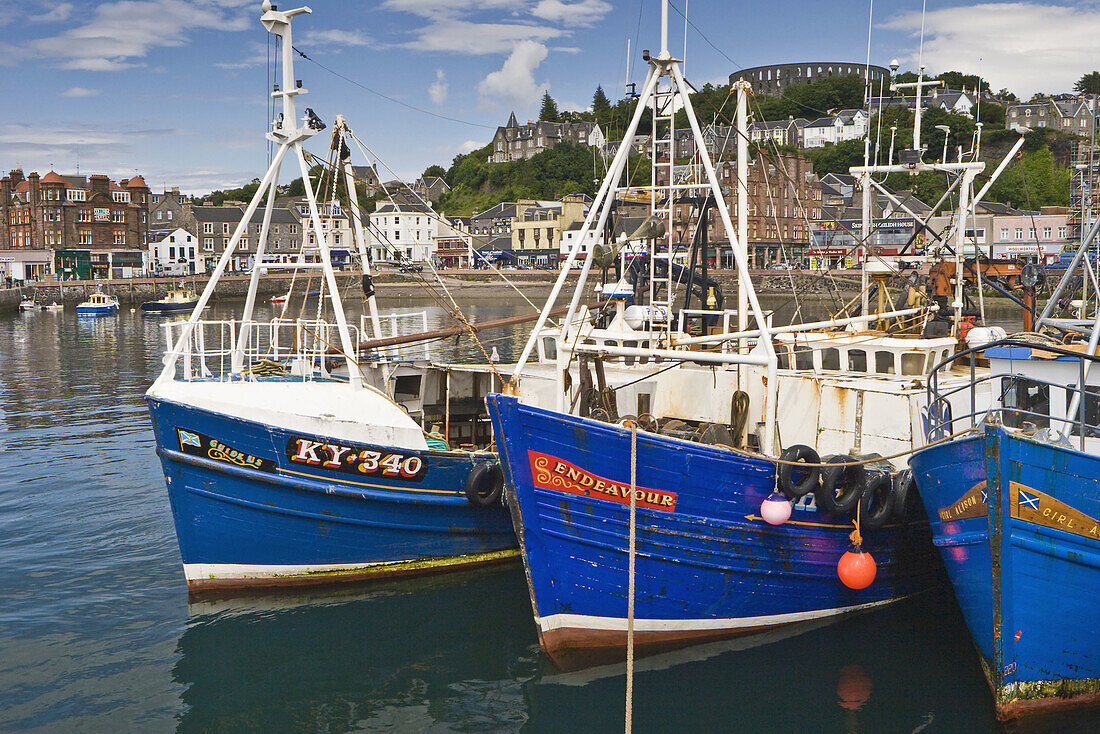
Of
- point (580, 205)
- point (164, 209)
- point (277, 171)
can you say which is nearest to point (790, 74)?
Result: point (580, 205)

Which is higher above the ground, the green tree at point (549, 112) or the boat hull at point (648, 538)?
the green tree at point (549, 112)

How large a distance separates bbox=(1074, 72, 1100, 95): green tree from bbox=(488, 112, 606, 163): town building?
73.1 m

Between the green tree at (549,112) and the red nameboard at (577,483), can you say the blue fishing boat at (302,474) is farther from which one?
the green tree at (549,112)

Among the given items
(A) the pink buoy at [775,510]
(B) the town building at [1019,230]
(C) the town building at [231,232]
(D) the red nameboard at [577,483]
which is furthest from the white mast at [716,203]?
(C) the town building at [231,232]

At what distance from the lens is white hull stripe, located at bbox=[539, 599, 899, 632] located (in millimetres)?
11273

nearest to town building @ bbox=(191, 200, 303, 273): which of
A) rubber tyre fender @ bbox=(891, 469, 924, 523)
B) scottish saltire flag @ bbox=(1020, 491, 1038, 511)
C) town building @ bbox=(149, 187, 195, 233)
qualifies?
town building @ bbox=(149, 187, 195, 233)

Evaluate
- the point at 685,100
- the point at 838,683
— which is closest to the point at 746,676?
the point at 838,683

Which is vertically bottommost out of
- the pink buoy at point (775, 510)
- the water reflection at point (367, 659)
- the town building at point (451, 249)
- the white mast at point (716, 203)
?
the water reflection at point (367, 659)

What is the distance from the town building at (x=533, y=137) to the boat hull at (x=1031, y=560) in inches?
5620

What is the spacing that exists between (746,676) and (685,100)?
24.5 ft

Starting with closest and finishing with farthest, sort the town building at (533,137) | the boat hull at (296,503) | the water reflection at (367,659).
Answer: the water reflection at (367,659)
the boat hull at (296,503)
the town building at (533,137)

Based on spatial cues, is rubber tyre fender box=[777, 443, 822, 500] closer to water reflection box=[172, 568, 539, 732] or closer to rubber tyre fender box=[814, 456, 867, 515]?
rubber tyre fender box=[814, 456, 867, 515]

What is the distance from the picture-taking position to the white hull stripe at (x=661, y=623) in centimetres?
1127

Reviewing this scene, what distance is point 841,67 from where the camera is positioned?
172 m
